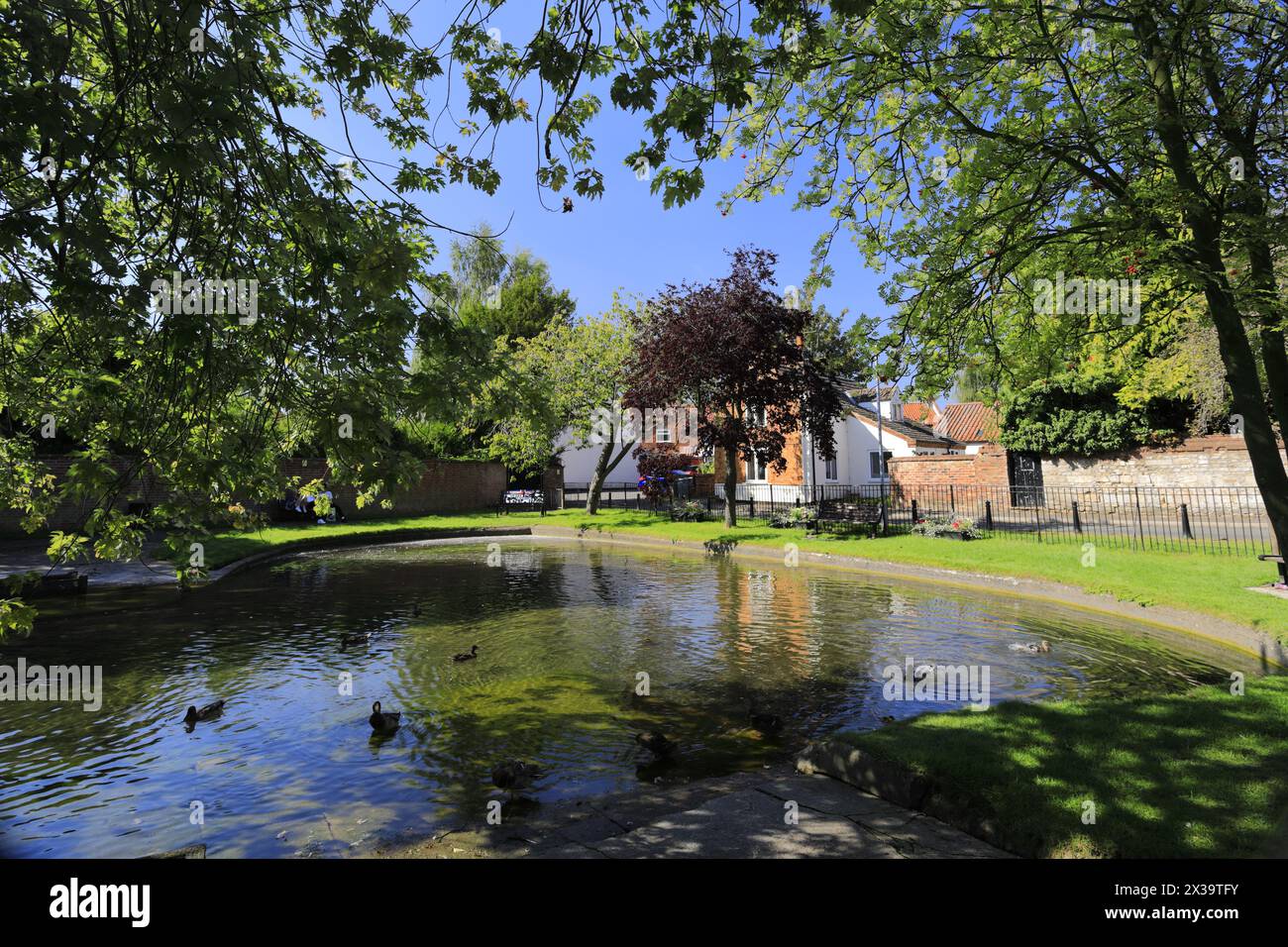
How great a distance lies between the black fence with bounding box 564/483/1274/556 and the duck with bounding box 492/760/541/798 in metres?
16.4

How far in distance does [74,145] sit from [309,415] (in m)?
1.94

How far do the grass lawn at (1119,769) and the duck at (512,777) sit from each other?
2.80 meters

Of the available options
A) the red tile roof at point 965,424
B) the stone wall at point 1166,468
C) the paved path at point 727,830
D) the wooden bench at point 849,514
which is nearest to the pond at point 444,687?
the paved path at point 727,830

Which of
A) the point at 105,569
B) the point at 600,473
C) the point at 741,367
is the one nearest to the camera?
the point at 105,569

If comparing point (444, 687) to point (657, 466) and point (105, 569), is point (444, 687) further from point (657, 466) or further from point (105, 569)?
point (657, 466)

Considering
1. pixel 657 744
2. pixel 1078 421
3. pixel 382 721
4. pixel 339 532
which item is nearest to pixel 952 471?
pixel 1078 421

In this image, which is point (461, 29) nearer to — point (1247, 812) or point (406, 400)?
point (406, 400)

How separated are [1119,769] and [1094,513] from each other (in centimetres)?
2271

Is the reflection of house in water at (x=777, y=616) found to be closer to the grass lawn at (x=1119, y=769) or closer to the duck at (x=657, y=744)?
the duck at (x=657, y=744)

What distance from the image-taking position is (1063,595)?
42.2 feet

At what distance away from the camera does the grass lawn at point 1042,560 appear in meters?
10.7

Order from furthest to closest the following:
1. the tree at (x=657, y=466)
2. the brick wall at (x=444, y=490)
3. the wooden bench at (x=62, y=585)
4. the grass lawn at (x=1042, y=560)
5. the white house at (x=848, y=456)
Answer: the white house at (x=848, y=456) < the brick wall at (x=444, y=490) < the tree at (x=657, y=466) < the wooden bench at (x=62, y=585) < the grass lawn at (x=1042, y=560)

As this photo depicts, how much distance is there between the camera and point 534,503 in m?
38.2
